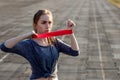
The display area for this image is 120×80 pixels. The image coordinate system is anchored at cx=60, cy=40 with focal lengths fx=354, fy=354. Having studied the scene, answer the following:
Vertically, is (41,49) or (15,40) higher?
(15,40)

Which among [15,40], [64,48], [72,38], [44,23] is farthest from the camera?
[64,48]

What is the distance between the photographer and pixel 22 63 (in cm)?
1722

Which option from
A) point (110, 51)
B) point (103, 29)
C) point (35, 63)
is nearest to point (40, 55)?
point (35, 63)

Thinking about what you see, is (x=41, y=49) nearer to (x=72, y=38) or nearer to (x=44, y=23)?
(x=44, y=23)

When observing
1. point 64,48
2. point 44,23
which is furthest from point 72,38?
point 44,23

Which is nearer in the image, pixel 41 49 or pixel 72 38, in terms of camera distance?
pixel 41 49

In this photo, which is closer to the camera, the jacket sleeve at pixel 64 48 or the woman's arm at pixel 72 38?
the woman's arm at pixel 72 38

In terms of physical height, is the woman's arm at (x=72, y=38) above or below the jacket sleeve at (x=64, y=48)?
above

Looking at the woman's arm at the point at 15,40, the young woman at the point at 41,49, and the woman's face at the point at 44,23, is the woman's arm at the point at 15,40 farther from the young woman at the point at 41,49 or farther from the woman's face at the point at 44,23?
the woman's face at the point at 44,23

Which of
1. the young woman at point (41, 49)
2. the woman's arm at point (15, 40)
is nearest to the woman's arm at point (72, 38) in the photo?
the young woman at point (41, 49)

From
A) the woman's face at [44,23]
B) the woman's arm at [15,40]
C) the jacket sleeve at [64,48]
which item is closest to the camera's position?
the woman's arm at [15,40]

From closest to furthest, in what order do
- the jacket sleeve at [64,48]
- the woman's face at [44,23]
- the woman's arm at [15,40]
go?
1. the woman's arm at [15,40]
2. the woman's face at [44,23]
3. the jacket sleeve at [64,48]

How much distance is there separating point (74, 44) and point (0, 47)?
0.95 m

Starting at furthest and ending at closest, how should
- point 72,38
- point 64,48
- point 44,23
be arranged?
point 64,48 < point 72,38 < point 44,23
